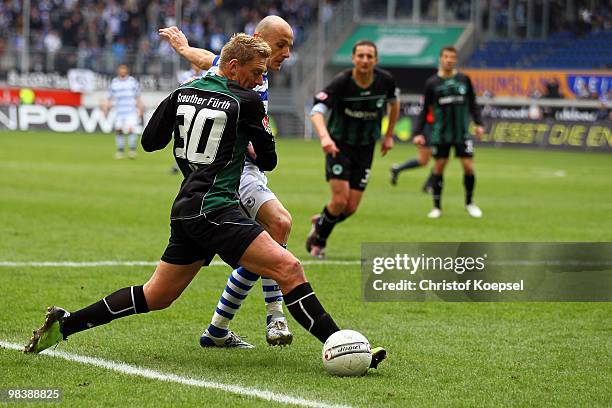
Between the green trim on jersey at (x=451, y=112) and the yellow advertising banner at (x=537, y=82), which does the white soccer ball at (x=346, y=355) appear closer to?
the green trim on jersey at (x=451, y=112)

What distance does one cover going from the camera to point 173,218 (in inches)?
258

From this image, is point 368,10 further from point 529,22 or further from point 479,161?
point 479,161

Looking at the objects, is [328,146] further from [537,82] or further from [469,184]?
[537,82]

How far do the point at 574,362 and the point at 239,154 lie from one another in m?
2.35

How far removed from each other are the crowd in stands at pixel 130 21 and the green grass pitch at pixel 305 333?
30.6 m

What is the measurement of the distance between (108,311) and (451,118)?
10.7 metres

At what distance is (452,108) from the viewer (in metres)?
16.8

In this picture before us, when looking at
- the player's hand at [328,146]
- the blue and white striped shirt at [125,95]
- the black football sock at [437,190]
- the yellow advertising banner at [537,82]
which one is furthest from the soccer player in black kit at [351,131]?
the yellow advertising banner at [537,82]

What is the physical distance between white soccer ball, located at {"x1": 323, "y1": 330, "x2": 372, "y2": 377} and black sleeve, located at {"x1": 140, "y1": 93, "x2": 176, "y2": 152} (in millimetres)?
1465

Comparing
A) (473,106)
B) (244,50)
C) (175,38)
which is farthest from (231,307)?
(473,106)

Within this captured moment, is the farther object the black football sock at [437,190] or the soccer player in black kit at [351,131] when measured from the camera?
the black football sock at [437,190]

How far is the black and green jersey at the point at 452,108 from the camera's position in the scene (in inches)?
656

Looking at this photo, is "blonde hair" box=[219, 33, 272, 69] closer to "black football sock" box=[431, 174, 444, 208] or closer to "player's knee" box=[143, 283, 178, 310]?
"player's knee" box=[143, 283, 178, 310]

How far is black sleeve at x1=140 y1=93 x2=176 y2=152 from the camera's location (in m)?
6.52
